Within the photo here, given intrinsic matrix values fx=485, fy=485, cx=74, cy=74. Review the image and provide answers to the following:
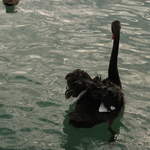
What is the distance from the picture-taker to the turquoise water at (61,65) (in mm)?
5629

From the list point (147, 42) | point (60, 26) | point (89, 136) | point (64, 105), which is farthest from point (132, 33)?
point (89, 136)

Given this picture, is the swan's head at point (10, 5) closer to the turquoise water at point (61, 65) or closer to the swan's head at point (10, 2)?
the swan's head at point (10, 2)

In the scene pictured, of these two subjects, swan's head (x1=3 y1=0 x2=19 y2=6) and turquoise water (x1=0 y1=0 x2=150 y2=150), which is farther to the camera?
swan's head (x1=3 y1=0 x2=19 y2=6)

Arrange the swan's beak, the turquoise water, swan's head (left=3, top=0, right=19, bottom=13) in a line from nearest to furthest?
1. the swan's beak
2. the turquoise water
3. swan's head (left=3, top=0, right=19, bottom=13)

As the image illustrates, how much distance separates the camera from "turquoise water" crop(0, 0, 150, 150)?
5629 millimetres

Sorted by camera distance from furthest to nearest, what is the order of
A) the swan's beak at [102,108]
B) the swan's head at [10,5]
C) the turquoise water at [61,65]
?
the swan's head at [10,5], the turquoise water at [61,65], the swan's beak at [102,108]

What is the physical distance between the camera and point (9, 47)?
27.7 ft

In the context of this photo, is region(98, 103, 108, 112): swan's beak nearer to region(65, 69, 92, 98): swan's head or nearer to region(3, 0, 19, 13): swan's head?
region(65, 69, 92, 98): swan's head

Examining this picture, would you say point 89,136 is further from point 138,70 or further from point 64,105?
point 138,70

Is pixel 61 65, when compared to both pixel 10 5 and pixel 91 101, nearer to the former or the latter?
pixel 91 101

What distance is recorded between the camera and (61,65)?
7785 millimetres

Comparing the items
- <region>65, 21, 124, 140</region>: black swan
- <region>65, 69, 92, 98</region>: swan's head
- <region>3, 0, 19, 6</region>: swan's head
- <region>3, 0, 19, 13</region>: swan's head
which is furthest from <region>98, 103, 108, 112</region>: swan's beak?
<region>3, 0, 19, 6</region>: swan's head

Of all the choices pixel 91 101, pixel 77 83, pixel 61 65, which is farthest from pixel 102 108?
pixel 61 65

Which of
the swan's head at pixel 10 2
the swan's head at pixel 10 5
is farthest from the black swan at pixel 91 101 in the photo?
the swan's head at pixel 10 2
